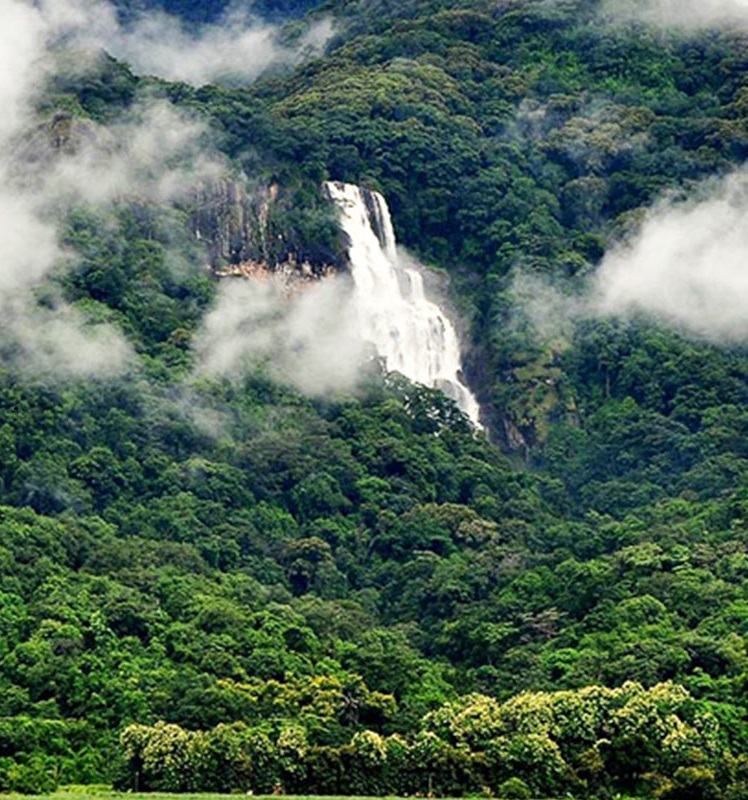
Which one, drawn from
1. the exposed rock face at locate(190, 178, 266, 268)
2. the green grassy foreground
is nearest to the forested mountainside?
the exposed rock face at locate(190, 178, 266, 268)

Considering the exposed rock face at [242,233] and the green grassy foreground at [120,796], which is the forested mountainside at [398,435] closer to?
the exposed rock face at [242,233]

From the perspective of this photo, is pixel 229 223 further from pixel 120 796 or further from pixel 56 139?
pixel 120 796

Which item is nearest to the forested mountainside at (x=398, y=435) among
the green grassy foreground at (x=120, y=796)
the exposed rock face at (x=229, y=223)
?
the exposed rock face at (x=229, y=223)

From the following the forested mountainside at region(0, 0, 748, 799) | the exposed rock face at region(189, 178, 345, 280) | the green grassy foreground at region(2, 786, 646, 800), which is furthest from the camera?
the exposed rock face at region(189, 178, 345, 280)

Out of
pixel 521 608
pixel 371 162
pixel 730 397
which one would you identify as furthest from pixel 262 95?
pixel 521 608

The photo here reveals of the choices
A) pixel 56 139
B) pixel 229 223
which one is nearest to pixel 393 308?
pixel 229 223

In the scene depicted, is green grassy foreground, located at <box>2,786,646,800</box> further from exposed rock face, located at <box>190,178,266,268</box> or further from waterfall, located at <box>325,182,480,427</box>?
exposed rock face, located at <box>190,178,266,268</box>
